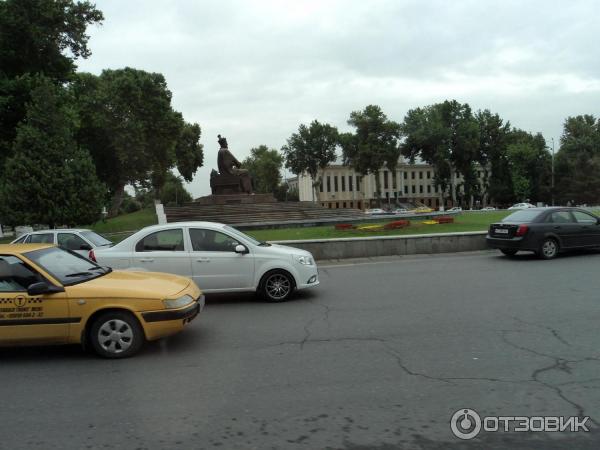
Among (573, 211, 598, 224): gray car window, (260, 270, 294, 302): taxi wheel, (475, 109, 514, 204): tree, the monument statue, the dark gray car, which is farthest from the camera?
(475, 109, 514, 204): tree

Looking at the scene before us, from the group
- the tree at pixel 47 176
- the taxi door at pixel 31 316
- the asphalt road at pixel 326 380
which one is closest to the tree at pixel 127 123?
the tree at pixel 47 176

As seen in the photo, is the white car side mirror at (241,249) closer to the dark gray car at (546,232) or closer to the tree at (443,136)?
the dark gray car at (546,232)

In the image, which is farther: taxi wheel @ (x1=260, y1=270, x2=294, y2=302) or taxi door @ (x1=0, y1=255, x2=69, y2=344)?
taxi wheel @ (x1=260, y1=270, x2=294, y2=302)

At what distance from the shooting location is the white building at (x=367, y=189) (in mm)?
100812

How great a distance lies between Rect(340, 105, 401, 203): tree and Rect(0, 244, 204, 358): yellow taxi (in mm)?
64509

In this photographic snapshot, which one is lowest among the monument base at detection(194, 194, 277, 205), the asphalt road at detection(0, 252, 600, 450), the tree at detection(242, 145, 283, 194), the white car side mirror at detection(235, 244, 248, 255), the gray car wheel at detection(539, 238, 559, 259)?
the asphalt road at detection(0, 252, 600, 450)

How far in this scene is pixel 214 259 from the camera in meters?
8.76

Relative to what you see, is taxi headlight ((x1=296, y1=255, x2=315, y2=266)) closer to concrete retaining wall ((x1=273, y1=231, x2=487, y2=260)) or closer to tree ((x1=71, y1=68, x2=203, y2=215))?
concrete retaining wall ((x1=273, y1=231, x2=487, y2=260))

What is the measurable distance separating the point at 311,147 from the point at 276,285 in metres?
65.2

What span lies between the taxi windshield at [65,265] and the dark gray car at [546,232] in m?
10.7

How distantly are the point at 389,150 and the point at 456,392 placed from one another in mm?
67457

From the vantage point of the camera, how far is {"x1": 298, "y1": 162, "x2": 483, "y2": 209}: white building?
100812mm

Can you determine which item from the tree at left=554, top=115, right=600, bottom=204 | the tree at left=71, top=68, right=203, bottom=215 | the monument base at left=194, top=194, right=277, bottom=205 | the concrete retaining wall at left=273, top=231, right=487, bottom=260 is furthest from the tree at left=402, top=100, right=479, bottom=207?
the concrete retaining wall at left=273, top=231, right=487, bottom=260

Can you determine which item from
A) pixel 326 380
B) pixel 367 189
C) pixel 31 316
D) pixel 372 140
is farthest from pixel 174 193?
pixel 326 380
